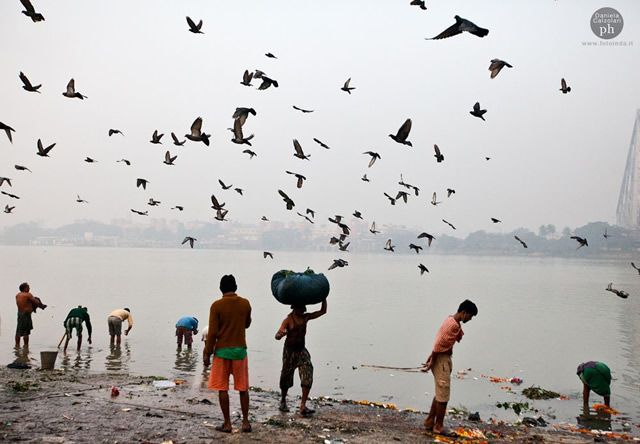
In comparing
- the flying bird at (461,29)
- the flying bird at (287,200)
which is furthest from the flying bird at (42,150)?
the flying bird at (461,29)

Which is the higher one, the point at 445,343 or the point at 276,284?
the point at 276,284

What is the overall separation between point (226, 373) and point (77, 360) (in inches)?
378

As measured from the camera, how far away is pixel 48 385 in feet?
32.4

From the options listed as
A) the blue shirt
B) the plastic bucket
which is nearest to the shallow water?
the blue shirt

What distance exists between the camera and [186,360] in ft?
50.2

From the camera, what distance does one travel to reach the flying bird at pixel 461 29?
6.36 m

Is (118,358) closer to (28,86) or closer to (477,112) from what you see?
(28,86)

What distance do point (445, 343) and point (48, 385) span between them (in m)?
7.10

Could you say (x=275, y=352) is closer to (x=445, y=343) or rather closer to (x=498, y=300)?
(x=445, y=343)

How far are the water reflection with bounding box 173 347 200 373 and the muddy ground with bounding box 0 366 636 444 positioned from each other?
→ 11.9 ft

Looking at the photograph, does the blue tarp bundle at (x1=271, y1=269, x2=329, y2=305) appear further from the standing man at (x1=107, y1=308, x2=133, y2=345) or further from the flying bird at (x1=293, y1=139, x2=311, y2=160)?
the standing man at (x1=107, y1=308, x2=133, y2=345)

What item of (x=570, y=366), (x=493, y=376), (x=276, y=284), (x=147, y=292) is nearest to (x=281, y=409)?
(x=276, y=284)

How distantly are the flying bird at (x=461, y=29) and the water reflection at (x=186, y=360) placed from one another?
34.5 feet

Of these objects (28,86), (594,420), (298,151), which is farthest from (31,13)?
(594,420)
